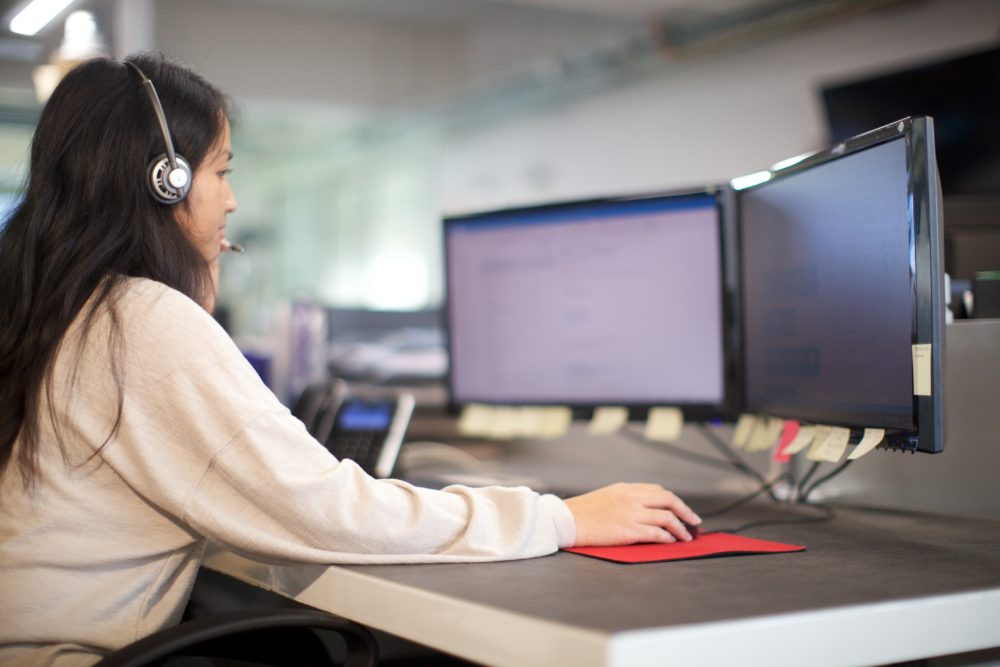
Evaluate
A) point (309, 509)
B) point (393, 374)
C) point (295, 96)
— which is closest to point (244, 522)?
point (309, 509)

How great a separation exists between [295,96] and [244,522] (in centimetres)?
621

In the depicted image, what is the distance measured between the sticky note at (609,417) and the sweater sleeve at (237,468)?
67cm

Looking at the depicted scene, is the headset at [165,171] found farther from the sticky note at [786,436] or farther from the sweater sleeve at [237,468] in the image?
the sticky note at [786,436]

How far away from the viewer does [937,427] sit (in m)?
1.01

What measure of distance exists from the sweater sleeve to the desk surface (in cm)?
4

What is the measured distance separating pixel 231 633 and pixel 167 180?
1.63 feet

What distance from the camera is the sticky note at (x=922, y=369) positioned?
1012mm

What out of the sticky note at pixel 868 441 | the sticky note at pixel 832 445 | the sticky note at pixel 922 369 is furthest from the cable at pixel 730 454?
the sticky note at pixel 922 369

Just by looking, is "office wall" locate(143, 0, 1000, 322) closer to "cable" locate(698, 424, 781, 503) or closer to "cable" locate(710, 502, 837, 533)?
"cable" locate(698, 424, 781, 503)

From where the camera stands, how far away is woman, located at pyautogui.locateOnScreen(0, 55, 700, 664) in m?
0.95

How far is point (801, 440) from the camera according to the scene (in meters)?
1.29

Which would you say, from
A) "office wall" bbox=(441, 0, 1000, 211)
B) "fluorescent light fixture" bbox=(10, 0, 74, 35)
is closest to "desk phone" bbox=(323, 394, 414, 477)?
"office wall" bbox=(441, 0, 1000, 211)

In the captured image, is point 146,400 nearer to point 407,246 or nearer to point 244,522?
point 244,522

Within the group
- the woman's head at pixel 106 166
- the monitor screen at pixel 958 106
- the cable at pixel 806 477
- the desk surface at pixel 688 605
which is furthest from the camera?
the monitor screen at pixel 958 106
